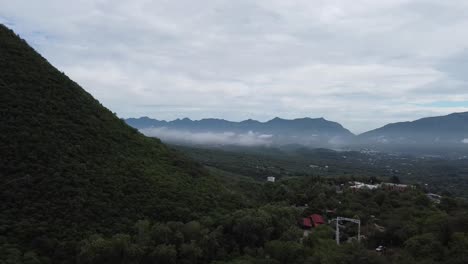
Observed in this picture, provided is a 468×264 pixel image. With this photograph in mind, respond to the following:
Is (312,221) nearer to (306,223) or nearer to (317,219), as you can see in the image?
(317,219)

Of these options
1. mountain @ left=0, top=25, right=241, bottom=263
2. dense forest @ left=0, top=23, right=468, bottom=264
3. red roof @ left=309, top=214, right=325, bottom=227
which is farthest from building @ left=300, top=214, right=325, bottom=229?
mountain @ left=0, top=25, right=241, bottom=263

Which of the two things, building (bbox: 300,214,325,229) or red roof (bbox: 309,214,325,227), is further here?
red roof (bbox: 309,214,325,227)

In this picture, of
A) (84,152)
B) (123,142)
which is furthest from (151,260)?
(123,142)

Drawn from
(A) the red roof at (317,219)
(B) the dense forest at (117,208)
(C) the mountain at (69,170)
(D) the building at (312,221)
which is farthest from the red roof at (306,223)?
(C) the mountain at (69,170)

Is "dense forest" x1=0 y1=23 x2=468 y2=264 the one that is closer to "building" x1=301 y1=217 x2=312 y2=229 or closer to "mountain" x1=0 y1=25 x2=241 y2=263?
"mountain" x1=0 y1=25 x2=241 y2=263

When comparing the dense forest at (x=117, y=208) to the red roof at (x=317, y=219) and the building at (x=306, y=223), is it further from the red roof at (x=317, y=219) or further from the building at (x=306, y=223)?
the red roof at (x=317, y=219)

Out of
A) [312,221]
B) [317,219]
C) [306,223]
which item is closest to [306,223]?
[306,223]
